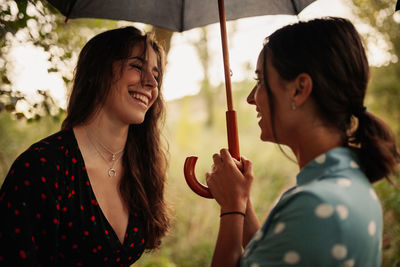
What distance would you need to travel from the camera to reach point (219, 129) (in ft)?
26.7

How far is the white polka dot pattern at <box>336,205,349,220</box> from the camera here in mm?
948

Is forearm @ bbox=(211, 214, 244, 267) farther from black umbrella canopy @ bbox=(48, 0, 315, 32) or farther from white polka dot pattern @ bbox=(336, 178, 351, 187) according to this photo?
black umbrella canopy @ bbox=(48, 0, 315, 32)

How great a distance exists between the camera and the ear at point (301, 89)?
1133 millimetres

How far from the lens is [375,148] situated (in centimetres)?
115

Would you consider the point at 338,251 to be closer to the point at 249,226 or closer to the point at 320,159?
the point at 320,159

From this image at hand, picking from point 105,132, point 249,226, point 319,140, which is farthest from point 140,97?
point 319,140

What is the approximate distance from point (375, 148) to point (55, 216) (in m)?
1.28

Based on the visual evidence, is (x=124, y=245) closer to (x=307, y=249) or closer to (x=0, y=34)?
(x=307, y=249)

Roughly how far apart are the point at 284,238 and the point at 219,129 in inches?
282

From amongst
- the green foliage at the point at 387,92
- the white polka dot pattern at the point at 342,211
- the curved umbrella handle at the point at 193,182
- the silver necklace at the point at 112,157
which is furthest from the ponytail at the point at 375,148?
the green foliage at the point at 387,92

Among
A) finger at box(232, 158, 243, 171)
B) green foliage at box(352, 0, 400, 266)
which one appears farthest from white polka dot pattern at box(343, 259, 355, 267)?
green foliage at box(352, 0, 400, 266)

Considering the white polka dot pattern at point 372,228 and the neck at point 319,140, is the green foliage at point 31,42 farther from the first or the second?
the white polka dot pattern at point 372,228

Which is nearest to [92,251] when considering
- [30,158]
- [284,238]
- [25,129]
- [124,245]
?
Answer: [124,245]

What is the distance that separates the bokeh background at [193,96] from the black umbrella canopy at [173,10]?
15 centimetres
